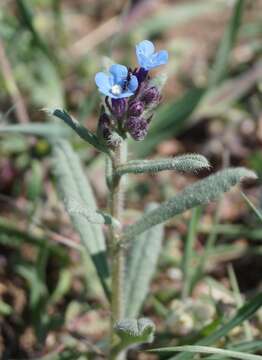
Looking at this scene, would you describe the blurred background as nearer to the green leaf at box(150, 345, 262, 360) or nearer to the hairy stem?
the hairy stem

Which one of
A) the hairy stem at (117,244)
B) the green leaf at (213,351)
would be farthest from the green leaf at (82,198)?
the green leaf at (213,351)

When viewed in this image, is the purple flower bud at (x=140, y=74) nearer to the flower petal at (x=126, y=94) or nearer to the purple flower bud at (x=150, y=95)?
the purple flower bud at (x=150, y=95)

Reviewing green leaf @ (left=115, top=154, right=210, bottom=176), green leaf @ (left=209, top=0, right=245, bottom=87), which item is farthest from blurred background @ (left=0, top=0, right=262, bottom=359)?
green leaf @ (left=115, top=154, right=210, bottom=176)

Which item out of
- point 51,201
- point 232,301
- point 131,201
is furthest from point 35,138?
point 232,301

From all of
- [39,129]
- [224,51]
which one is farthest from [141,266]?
[224,51]

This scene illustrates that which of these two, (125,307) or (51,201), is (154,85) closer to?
(125,307)

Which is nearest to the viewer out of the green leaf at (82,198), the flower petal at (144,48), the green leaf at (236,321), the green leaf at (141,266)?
the flower petal at (144,48)

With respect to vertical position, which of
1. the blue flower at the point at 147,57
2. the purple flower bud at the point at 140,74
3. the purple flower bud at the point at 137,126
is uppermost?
the blue flower at the point at 147,57
